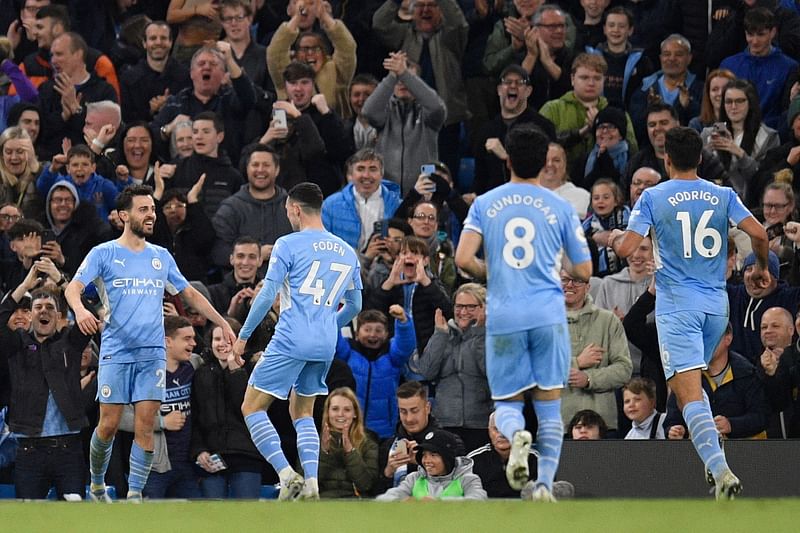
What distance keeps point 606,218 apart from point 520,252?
5.57 m

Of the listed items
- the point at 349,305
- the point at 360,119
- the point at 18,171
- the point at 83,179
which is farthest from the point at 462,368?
the point at 18,171

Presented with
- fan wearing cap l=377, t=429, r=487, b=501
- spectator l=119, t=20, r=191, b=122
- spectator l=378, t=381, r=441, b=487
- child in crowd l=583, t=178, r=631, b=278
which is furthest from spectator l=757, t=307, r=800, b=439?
spectator l=119, t=20, r=191, b=122

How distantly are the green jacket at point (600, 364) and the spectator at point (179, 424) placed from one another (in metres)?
3.27

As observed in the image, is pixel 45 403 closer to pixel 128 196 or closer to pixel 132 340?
pixel 132 340

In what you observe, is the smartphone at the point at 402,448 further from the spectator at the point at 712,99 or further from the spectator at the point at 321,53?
the spectator at the point at 321,53

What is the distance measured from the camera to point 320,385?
38.3 ft

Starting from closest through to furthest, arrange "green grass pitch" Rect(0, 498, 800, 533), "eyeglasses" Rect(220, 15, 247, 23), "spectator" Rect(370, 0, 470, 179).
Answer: "green grass pitch" Rect(0, 498, 800, 533) < "spectator" Rect(370, 0, 470, 179) < "eyeglasses" Rect(220, 15, 247, 23)

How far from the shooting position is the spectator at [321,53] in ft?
55.8

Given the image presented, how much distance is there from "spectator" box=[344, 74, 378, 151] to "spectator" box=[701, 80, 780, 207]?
11.8 feet

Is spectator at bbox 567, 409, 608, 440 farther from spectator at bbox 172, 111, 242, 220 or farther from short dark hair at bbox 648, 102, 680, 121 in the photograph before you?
spectator at bbox 172, 111, 242, 220

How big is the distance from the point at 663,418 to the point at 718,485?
2.93 m

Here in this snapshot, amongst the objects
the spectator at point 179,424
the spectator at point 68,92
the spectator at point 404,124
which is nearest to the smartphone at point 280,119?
the spectator at point 404,124

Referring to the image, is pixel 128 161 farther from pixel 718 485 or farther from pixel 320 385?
pixel 718 485

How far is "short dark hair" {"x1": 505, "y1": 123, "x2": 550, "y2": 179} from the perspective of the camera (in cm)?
949
